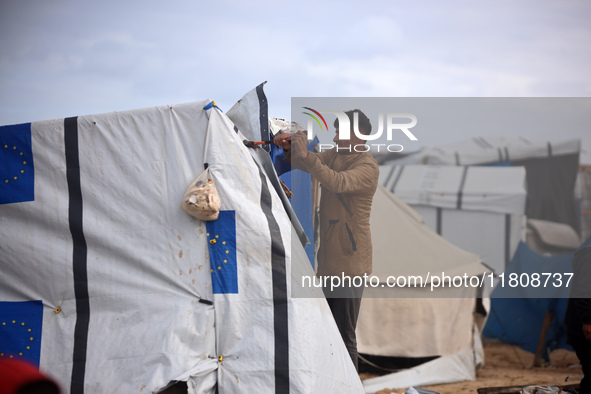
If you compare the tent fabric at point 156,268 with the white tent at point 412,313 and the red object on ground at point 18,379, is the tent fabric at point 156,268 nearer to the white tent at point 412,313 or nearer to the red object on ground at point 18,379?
the red object on ground at point 18,379

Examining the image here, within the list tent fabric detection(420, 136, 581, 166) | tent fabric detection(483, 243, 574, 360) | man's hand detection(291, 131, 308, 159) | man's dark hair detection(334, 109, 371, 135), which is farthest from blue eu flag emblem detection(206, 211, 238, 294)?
tent fabric detection(483, 243, 574, 360)

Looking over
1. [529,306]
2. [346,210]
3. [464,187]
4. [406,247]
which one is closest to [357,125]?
[346,210]

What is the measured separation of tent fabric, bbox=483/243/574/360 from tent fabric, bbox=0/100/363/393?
3.51m

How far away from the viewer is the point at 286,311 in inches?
87.0

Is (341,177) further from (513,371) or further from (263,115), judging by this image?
(513,371)

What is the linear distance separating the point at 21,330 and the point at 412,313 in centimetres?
291

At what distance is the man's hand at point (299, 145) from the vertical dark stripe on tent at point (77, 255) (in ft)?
3.74

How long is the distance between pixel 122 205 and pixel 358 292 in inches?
59.7

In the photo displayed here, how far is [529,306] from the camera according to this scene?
5246 millimetres

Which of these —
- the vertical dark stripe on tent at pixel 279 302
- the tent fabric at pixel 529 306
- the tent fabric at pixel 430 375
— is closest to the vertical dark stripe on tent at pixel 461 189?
the tent fabric at pixel 529 306

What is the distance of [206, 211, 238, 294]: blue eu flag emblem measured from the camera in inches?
88.0

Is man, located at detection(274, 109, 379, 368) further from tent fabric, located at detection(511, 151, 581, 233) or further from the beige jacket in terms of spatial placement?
tent fabric, located at detection(511, 151, 581, 233)

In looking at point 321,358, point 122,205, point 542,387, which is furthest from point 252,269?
point 542,387

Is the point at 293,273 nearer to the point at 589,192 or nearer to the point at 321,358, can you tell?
the point at 321,358
